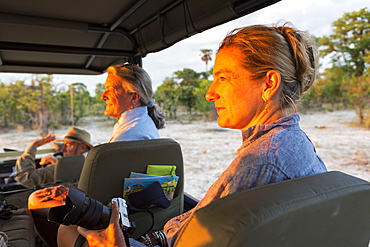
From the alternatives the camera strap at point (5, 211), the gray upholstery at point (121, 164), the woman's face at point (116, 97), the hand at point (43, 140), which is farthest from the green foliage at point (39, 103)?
the gray upholstery at point (121, 164)

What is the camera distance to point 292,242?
23.7 inches

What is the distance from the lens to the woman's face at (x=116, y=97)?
2.12m

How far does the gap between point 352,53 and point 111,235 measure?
95.6 inches

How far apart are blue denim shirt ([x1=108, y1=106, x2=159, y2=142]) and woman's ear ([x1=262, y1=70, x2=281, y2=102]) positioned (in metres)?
1.18

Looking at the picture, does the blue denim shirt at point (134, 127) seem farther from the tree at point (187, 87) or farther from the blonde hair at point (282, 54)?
the tree at point (187, 87)

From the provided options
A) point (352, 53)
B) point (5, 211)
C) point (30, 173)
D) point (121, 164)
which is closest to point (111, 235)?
point (121, 164)

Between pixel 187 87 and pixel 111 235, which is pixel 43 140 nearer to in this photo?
pixel 187 87

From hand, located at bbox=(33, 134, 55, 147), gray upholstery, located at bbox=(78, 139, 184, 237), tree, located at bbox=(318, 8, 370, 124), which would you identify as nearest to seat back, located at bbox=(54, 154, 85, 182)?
hand, located at bbox=(33, 134, 55, 147)

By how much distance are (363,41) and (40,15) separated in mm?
2560

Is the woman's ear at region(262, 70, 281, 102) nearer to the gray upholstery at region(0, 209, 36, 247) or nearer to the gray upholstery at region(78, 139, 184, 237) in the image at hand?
the gray upholstery at region(78, 139, 184, 237)

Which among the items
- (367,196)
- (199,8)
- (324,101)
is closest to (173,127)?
(324,101)

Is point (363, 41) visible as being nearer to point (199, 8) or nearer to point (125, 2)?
point (199, 8)

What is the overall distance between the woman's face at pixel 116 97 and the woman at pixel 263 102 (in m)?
1.21

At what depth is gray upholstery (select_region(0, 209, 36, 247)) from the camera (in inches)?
56.2
